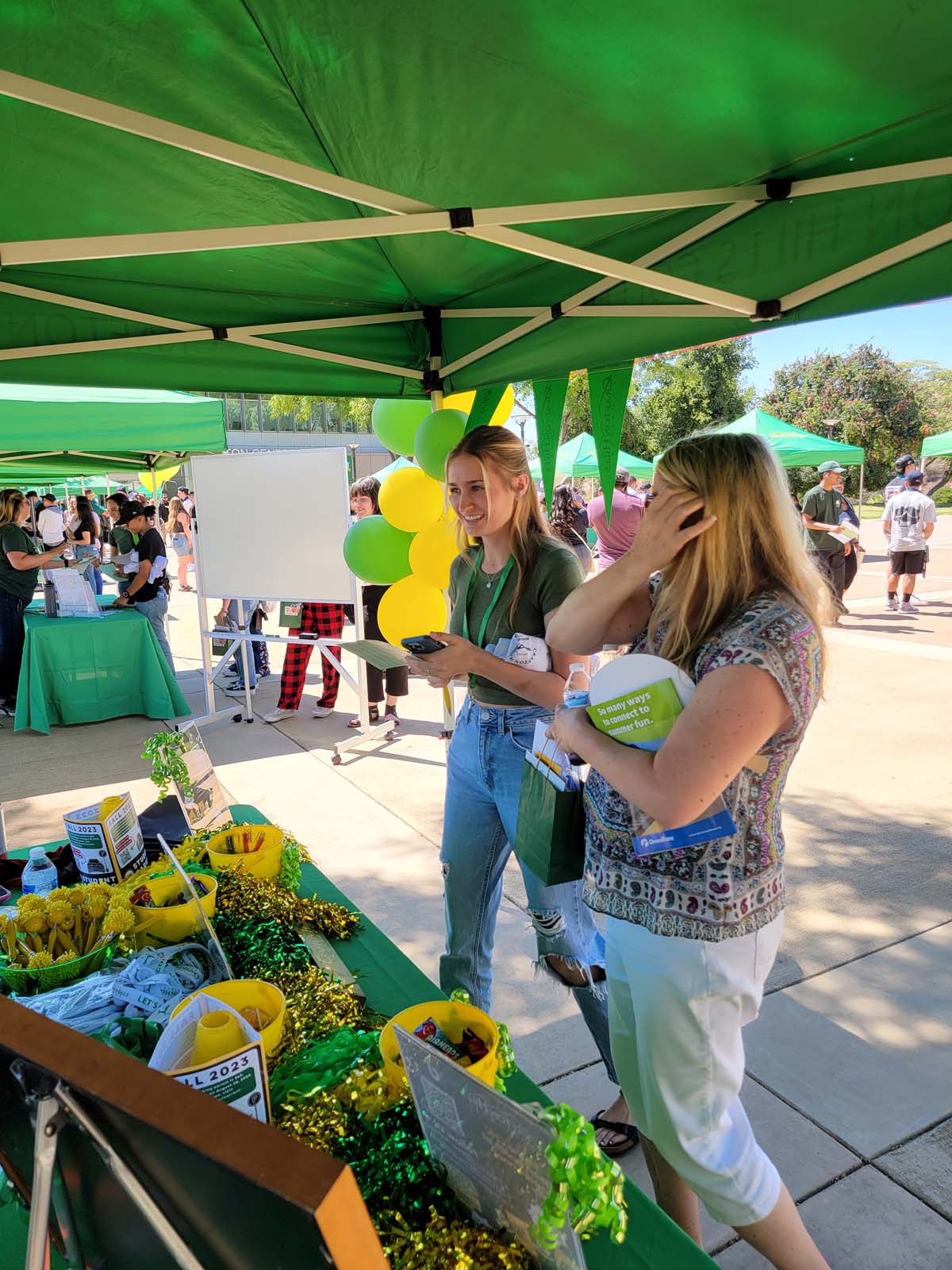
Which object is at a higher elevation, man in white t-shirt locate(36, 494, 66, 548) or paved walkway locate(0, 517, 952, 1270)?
man in white t-shirt locate(36, 494, 66, 548)

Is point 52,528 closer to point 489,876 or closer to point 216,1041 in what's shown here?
point 489,876

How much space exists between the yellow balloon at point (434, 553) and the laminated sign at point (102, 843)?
5.71 ft

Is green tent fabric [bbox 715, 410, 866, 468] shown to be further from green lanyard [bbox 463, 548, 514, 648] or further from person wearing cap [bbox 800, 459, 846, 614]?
green lanyard [bbox 463, 548, 514, 648]

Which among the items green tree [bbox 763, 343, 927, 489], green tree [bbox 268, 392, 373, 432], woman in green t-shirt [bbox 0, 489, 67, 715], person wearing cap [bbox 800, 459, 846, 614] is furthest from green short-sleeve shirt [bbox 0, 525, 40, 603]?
green tree [bbox 763, 343, 927, 489]

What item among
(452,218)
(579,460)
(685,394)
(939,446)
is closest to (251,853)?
(452,218)

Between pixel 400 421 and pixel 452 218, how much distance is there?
6.91 ft

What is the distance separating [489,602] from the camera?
6.61 ft

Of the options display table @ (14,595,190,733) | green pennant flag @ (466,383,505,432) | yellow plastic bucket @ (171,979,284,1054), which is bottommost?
display table @ (14,595,190,733)

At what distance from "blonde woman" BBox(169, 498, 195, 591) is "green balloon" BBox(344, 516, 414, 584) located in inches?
446

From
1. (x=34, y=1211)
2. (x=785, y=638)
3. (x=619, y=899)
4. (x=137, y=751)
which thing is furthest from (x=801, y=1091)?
(x=137, y=751)

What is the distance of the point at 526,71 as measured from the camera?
4.27ft

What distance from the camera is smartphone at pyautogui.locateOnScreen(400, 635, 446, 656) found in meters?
1.95

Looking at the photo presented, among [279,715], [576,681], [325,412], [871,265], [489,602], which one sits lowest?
[279,715]

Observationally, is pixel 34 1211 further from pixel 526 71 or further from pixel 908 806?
pixel 908 806
